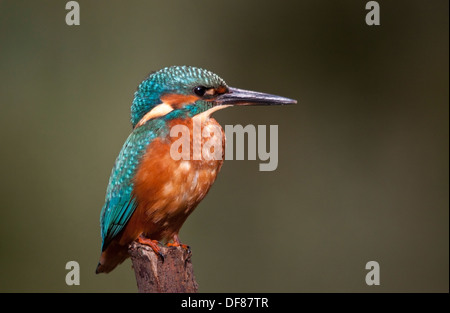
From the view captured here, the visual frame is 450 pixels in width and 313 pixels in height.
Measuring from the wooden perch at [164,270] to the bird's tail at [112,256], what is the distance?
0.20 metres

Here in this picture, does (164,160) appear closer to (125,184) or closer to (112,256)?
(125,184)

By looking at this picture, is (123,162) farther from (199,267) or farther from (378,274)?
(378,274)

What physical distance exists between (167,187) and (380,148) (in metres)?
3.08

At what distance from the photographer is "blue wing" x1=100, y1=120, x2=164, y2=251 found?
2609mm

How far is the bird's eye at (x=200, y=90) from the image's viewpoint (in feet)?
8.52

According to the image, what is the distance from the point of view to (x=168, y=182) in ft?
8.30

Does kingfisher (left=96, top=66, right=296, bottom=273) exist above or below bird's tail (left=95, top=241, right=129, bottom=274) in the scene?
above

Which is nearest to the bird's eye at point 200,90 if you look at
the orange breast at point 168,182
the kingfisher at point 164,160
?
the kingfisher at point 164,160

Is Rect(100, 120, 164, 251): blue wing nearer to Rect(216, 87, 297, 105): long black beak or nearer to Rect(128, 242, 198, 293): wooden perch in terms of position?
Rect(128, 242, 198, 293): wooden perch

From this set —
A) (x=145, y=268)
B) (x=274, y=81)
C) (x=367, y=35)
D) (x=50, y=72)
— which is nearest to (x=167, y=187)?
(x=145, y=268)

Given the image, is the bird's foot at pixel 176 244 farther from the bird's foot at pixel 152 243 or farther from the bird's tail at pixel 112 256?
the bird's tail at pixel 112 256

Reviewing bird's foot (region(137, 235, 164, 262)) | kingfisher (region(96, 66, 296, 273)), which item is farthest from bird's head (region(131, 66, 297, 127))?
bird's foot (region(137, 235, 164, 262))

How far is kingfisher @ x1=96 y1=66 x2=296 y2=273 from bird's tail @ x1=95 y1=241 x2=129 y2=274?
0.05 m

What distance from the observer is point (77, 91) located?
4.72 meters
